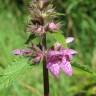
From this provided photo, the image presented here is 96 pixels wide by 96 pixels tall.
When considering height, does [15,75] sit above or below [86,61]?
above

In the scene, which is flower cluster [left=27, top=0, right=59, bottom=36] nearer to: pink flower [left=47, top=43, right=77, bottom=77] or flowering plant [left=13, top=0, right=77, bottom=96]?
flowering plant [left=13, top=0, right=77, bottom=96]

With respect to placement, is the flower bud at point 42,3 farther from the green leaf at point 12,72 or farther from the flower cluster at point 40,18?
the green leaf at point 12,72

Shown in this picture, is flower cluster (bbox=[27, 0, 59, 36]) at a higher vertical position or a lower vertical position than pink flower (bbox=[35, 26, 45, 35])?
higher

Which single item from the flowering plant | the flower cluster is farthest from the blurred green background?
the flower cluster

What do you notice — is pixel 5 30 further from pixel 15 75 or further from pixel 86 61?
pixel 15 75

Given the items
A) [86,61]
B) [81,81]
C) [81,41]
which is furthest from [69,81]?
[81,41]

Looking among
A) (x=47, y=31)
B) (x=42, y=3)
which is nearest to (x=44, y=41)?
(x=47, y=31)

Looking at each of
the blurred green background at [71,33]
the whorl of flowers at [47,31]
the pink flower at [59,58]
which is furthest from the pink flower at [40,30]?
the blurred green background at [71,33]

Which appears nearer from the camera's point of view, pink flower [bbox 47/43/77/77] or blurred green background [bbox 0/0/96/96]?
pink flower [bbox 47/43/77/77]
